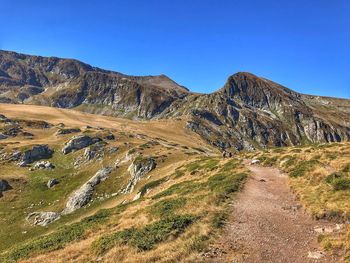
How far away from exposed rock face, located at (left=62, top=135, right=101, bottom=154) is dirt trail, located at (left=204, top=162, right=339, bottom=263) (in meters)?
67.9

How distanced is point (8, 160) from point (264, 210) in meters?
72.4

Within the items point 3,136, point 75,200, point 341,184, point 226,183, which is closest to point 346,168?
point 341,184

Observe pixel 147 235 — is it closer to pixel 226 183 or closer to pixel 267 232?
pixel 267 232

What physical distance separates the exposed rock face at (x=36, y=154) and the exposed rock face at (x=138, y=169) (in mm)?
30503

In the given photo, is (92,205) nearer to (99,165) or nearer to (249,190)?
(99,165)

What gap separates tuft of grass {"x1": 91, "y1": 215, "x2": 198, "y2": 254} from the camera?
77.5ft

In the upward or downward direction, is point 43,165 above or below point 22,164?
above

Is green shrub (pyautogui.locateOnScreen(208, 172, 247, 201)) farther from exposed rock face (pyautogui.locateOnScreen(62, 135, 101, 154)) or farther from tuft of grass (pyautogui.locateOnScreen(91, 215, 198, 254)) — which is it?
exposed rock face (pyautogui.locateOnScreen(62, 135, 101, 154))

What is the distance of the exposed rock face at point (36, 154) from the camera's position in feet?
283

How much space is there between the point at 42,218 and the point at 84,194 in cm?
838

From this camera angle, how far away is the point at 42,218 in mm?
57844

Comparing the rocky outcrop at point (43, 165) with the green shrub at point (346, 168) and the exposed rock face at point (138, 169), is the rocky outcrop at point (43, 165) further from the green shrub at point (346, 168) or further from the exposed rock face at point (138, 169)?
the green shrub at point (346, 168)

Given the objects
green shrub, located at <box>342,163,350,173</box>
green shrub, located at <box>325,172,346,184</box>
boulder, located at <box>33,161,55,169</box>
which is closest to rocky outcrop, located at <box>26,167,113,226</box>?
boulder, located at <box>33,161,55,169</box>

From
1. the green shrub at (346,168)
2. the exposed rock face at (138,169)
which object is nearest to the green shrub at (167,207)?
the green shrub at (346,168)
